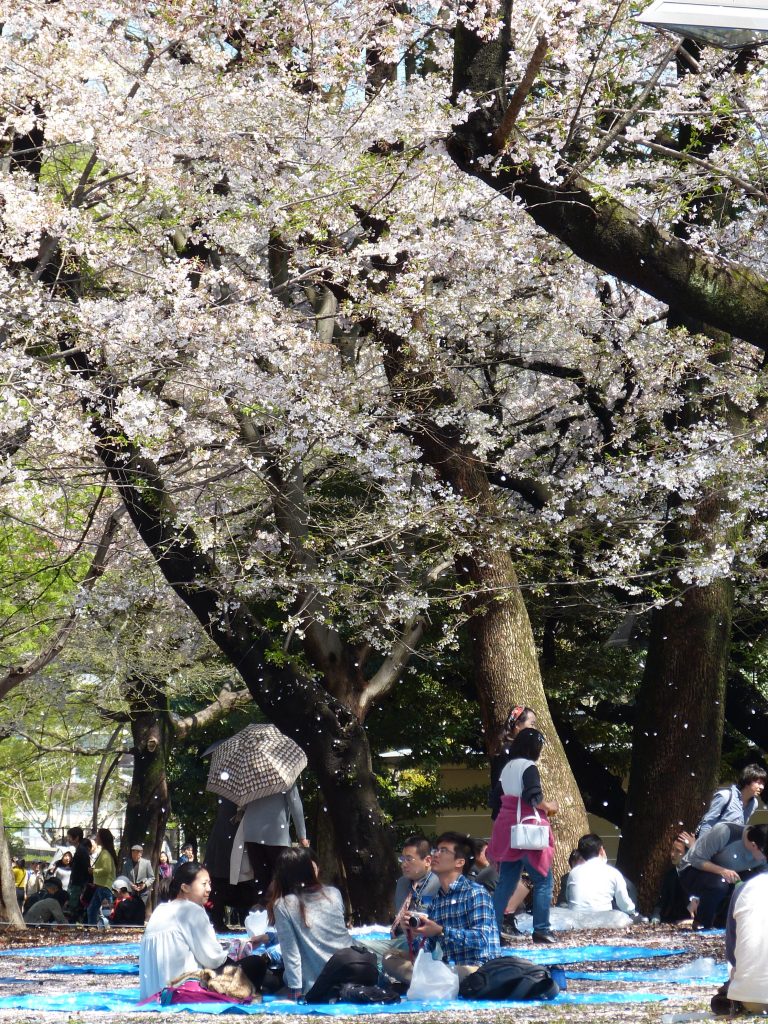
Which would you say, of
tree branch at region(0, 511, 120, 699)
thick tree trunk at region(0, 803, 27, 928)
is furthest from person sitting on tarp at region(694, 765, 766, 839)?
thick tree trunk at region(0, 803, 27, 928)

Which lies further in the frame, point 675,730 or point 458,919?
point 675,730

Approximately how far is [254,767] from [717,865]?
3.35m

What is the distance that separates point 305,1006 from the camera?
19.5 ft

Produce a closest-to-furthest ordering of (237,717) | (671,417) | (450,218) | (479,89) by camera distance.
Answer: (479,89), (450,218), (671,417), (237,717)

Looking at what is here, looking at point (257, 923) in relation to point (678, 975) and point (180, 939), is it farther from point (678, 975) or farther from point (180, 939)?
point (678, 975)

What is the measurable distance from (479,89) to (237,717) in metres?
15.5

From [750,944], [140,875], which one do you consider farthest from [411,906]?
[140,875]

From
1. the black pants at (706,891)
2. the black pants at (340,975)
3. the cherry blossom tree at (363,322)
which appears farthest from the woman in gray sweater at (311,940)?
the black pants at (706,891)

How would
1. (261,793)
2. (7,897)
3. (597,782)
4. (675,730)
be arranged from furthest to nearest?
1. (597,782)
2. (7,897)
3. (675,730)
4. (261,793)

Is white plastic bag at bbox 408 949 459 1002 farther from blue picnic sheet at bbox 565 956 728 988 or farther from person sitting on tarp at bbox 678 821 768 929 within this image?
person sitting on tarp at bbox 678 821 768 929

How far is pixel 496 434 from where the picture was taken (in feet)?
40.3

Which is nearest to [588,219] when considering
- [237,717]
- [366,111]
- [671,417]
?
[366,111]

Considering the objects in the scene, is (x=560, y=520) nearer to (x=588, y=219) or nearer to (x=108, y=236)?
(x=108, y=236)

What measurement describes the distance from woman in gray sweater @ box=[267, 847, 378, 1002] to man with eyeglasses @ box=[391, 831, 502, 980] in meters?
0.39
